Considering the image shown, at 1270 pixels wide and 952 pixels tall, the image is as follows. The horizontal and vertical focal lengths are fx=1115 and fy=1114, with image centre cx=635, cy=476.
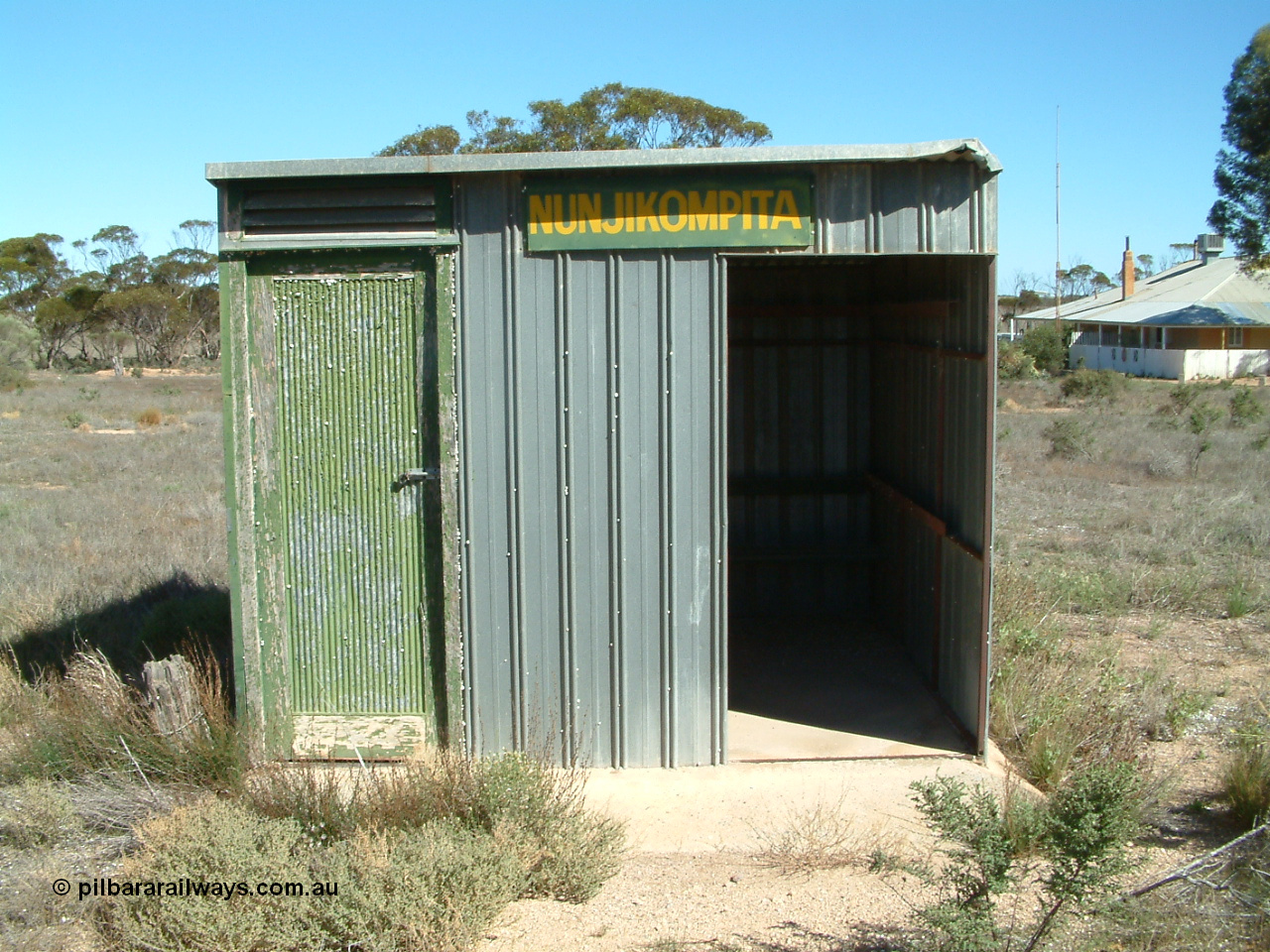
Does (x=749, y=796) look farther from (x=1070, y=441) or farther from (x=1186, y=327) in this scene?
(x=1186, y=327)

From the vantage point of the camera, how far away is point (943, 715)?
6.89m

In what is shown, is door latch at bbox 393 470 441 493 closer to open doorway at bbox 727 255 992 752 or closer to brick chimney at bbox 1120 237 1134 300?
open doorway at bbox 727 255 992 752

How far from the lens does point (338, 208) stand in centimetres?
581

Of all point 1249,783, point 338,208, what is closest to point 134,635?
point 338,208

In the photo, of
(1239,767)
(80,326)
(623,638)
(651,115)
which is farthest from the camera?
(80,326)

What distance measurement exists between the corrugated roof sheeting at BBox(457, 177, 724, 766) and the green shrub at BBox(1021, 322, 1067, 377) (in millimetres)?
37035

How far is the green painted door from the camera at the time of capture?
589 centimetres

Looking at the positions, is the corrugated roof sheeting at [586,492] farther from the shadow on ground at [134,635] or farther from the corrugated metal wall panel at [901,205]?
the shadow on ground at [134,635]

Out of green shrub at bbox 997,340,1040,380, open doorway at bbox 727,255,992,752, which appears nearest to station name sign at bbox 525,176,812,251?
open doorway at bbox 727,255,992,752

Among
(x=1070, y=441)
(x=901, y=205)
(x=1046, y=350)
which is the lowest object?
(x=1070, y=441)

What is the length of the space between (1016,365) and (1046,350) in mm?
2916

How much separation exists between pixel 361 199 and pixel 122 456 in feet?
49.9

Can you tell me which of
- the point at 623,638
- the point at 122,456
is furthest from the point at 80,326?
the point at 623,638

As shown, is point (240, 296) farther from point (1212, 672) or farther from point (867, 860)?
point (1212, 672)
